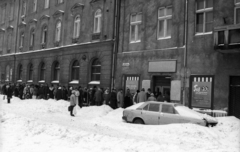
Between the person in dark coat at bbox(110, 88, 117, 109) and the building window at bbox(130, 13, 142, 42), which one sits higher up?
the building window at bbox(130, 13, 142, 42)

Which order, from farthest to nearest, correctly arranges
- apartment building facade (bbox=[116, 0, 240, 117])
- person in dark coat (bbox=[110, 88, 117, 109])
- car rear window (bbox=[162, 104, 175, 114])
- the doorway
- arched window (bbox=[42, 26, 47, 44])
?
arched window (bbox=[42, 26, 47, 44]) < person in dark coat (bbox=[110, 88, 117, 109]) < the doorway < apartment building facade (bbox=[116, 0, 240, 117]) < car rear window (bbox=[162, 104, 175, 114])

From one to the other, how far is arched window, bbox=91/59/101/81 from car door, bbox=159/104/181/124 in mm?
12354

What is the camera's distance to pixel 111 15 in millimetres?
23594

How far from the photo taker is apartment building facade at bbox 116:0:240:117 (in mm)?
15781

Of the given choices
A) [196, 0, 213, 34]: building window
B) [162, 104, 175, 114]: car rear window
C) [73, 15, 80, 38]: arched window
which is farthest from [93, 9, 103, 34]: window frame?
[162, 104, 175, 114]: car rear window

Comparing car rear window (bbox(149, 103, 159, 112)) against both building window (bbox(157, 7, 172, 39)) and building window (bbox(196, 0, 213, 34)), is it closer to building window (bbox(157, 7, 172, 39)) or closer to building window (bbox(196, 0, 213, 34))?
building window (bbox(196, 0, 213, 34))

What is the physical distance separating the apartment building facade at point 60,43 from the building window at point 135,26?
6.35 feet

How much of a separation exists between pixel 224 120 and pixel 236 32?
439 cm

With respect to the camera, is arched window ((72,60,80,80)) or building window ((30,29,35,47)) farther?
building window ((30,29,35,47))

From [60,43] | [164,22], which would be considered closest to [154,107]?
[164,22]

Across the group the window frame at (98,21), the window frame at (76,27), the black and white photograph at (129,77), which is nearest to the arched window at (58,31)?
the black and white photograph at (129,77)

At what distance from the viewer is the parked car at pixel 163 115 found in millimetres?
12312

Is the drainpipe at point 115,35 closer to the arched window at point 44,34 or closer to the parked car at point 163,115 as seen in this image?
the parked car at point 163,115

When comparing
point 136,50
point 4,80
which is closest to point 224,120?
point 136,50
